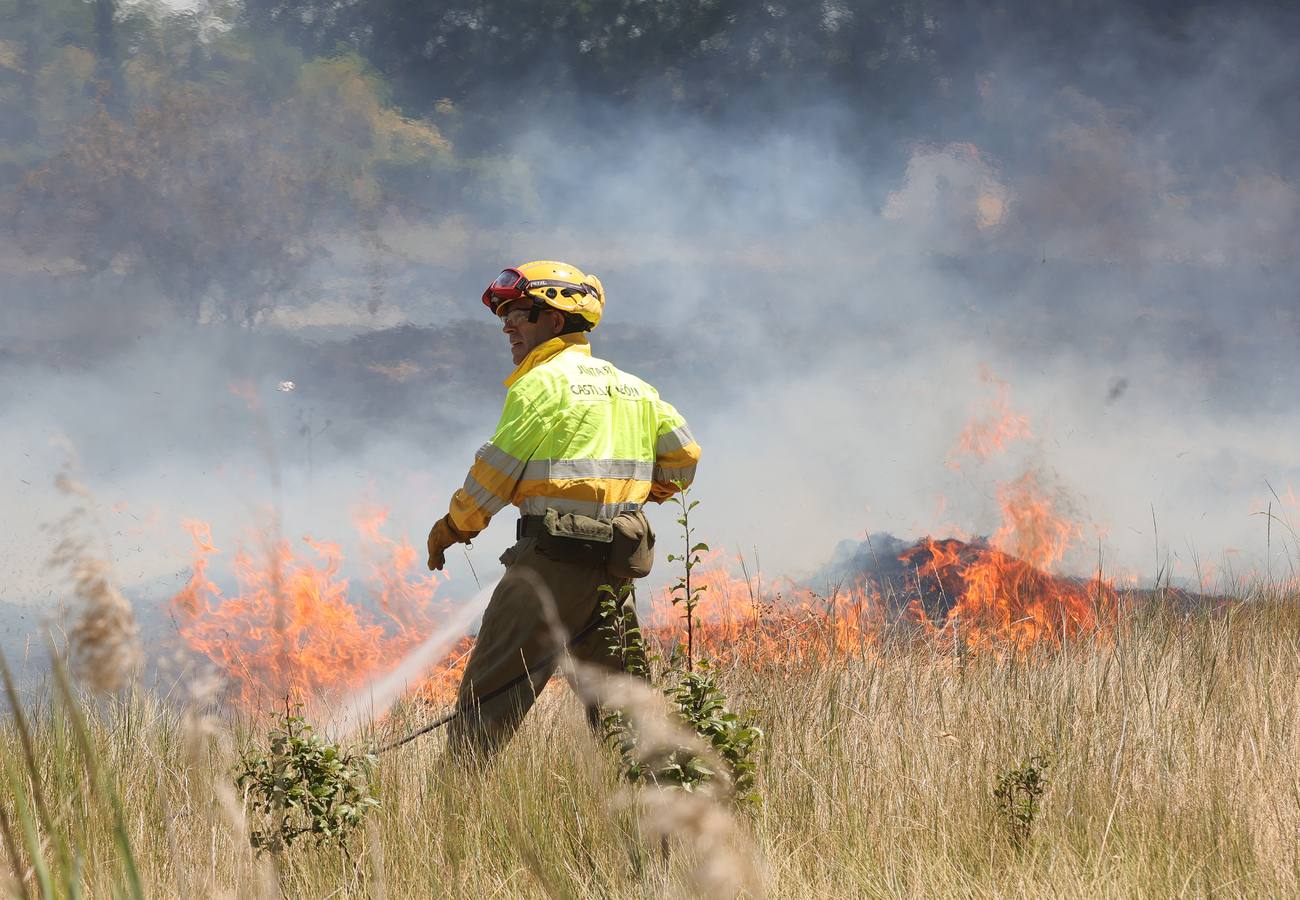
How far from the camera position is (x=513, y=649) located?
4254 mm

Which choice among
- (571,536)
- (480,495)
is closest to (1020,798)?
(571,536)

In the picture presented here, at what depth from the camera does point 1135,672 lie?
4.60m

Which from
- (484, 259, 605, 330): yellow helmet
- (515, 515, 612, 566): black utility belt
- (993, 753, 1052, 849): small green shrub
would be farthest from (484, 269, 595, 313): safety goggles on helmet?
(993, 753, 1052, 849): small green shrub

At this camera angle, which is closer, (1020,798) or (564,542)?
(1020,798)

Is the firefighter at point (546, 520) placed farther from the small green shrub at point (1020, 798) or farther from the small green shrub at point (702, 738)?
the small green shrub at point (1020, 798)

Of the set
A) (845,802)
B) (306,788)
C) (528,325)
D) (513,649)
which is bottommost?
(845,802)

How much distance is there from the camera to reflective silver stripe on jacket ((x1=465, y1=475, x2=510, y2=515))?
4160 millimetres

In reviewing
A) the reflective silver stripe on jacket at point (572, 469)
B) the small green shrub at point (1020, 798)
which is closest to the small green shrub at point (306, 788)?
the reflective silver stripe on jacket at point (572, 469)

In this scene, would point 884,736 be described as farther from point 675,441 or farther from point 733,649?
point 675,441

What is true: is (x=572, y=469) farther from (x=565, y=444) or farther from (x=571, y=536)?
(x=571, y=536)

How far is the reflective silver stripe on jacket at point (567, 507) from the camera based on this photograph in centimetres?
429

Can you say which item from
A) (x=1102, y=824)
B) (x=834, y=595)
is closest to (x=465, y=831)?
(x=1102, y=824)

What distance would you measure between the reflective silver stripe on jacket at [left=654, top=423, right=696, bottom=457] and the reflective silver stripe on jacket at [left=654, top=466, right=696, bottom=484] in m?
0.07

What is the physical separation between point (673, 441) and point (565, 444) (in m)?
0.61
